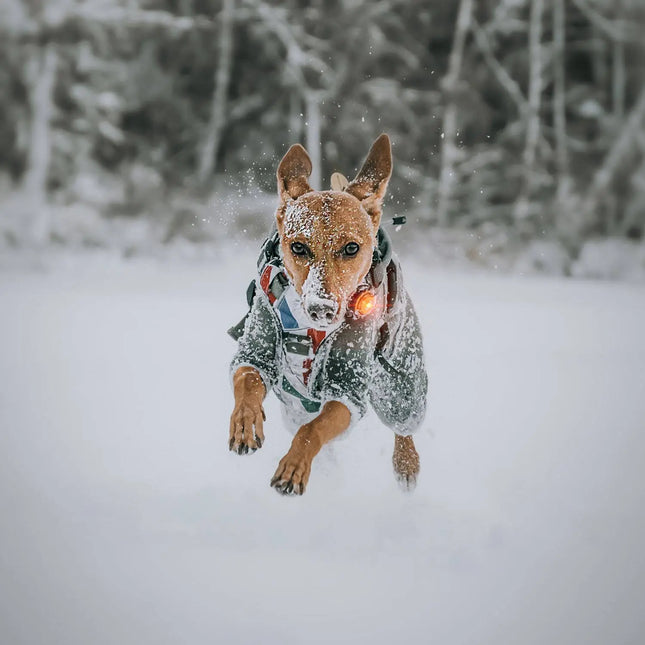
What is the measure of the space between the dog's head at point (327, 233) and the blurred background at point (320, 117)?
974 centimetres

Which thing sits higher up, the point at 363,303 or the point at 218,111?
the point at 218,111

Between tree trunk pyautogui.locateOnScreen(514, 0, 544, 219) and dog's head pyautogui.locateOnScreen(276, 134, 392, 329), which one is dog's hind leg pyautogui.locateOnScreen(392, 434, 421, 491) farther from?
tree trunk pyautogui.locateOnScreen(514, 0, 544, 219)

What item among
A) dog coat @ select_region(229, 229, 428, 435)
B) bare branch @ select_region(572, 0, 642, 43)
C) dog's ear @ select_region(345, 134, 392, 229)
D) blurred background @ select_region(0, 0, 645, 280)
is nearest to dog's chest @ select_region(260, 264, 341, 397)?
dog coat @ select_region(229, 229, 428, 435)

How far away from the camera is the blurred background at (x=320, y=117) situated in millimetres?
12844

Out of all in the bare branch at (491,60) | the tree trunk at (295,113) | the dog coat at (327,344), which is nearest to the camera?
the dog coat at (327,344)

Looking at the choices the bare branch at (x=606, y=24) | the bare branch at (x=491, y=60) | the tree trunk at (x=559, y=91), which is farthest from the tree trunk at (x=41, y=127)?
the bare branch at (x=606, y=24)

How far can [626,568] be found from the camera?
299 centimetres

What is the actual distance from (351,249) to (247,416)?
64 cm

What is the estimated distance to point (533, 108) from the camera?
13633 millimetres

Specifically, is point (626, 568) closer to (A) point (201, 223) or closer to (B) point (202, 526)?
(B) point (202, 526)

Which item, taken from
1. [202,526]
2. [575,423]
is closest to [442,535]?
[202,526]

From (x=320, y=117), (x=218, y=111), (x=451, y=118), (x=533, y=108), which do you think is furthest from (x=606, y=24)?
(x=218, y=111)

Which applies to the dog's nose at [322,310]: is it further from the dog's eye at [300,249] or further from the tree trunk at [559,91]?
the tree trunk at [559,91]

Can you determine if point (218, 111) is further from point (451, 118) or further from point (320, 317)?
point (320, 317)
